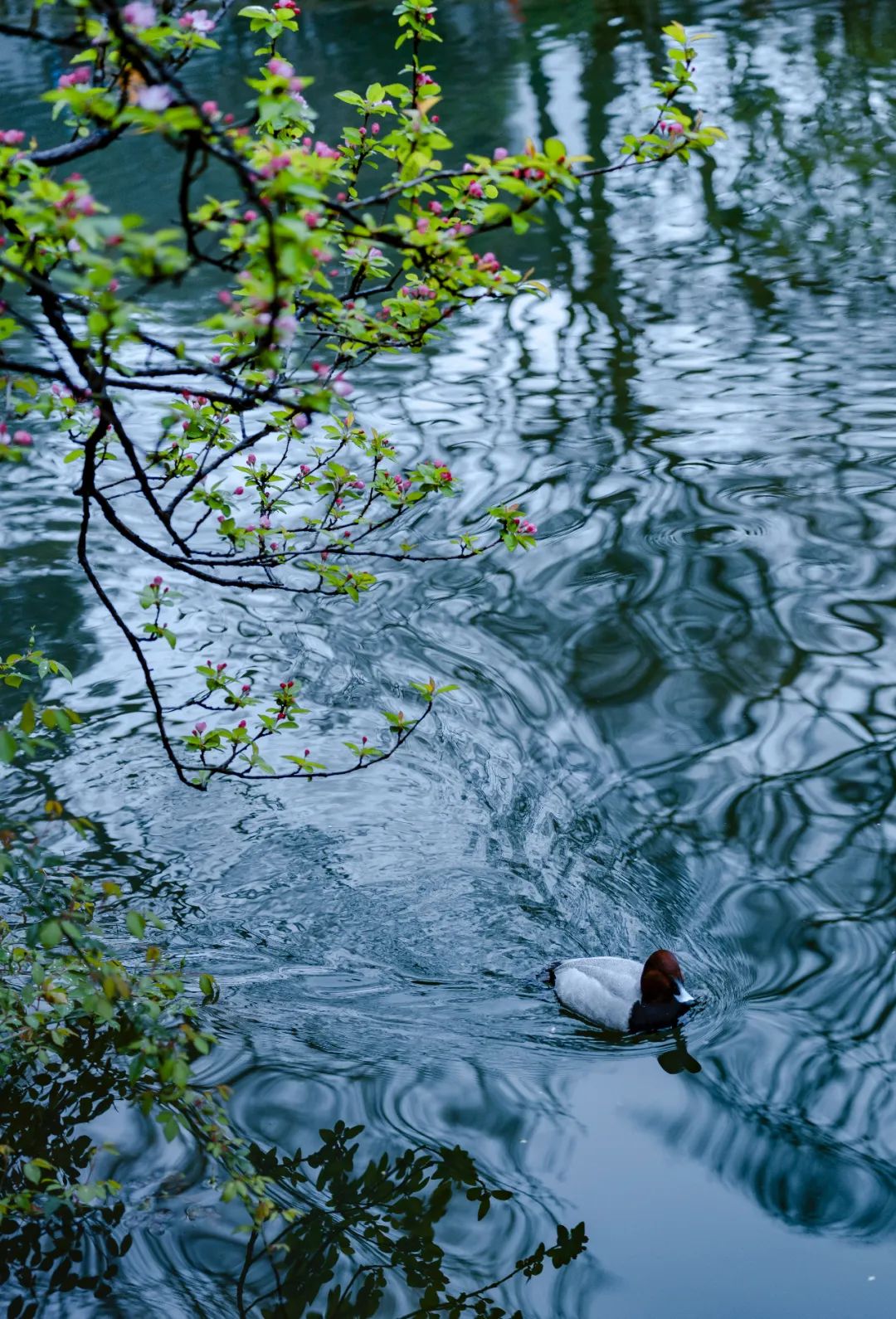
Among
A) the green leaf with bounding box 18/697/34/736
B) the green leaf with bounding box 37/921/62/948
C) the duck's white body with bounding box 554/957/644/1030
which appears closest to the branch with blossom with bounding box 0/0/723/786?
the green leaf with bounding box 18/697/34/736

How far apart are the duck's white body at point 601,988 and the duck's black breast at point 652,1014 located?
0.7 inches

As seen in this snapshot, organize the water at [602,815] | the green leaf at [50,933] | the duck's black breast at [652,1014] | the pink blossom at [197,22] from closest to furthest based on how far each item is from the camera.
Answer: the green leaf at [50,933], the pink blossom at [197,22], the water at [602,815], the duck's black breast at [652,1014]

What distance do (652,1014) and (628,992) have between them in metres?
0.10

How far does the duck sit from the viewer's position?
13.3 ft

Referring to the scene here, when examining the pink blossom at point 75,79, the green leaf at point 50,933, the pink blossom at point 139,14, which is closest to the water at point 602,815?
the green leaf at point 50,933

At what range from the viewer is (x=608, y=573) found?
6570 mm

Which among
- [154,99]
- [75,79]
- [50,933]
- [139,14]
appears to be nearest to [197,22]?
[75,79]

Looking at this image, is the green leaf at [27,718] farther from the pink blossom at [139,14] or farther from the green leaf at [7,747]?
the pink blossom at [139,14]

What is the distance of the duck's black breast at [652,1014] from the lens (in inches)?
159

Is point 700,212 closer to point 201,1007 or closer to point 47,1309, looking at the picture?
point 201,1007

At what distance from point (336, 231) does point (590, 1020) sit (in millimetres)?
2521

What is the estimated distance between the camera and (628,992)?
410cm

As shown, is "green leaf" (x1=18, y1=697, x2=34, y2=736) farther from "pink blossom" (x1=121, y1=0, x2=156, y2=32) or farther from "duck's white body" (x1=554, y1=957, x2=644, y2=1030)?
"duck's white body" (x1=554, y1=957, x2=644, y2=1030)

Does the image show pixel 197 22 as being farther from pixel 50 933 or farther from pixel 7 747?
pixel 50 933
